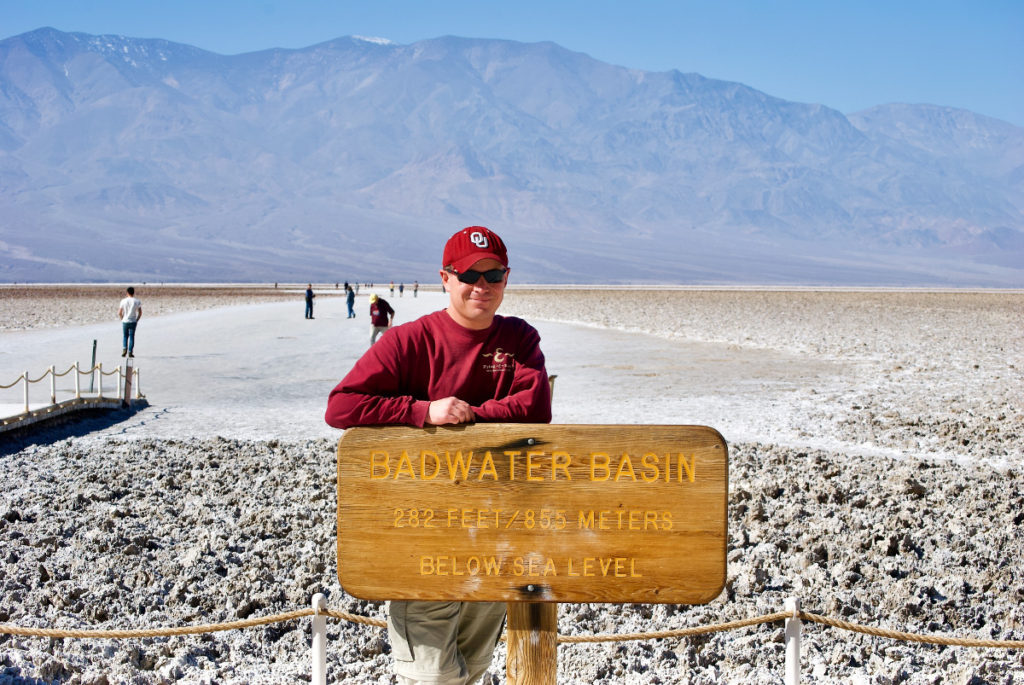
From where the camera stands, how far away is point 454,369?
9.96 feet

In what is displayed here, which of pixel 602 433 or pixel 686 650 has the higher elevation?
pixel 602 433

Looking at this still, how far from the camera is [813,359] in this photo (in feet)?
68.2

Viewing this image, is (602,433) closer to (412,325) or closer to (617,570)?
(617,570)

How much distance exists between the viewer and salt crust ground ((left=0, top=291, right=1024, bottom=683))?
4883 millimetres

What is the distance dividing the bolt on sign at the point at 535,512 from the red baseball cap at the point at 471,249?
1.79 feet

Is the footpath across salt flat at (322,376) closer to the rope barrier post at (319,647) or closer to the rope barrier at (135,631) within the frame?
the rope barrier at (135,631)

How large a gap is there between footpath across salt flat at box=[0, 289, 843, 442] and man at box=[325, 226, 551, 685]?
8.05 meters

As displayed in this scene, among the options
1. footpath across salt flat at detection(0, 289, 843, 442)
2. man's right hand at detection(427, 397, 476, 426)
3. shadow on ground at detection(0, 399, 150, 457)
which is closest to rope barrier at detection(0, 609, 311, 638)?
man's right hand at detection(427, 397, 476, 426)

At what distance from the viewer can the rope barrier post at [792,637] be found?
138 inches

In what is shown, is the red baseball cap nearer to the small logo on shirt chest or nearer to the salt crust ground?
the small logo on shirt chest

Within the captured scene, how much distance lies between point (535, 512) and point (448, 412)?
370mm

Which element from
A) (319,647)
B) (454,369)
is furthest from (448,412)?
(319,647)

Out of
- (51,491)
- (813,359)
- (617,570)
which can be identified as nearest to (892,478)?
(617,570)

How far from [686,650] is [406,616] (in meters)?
2.45
